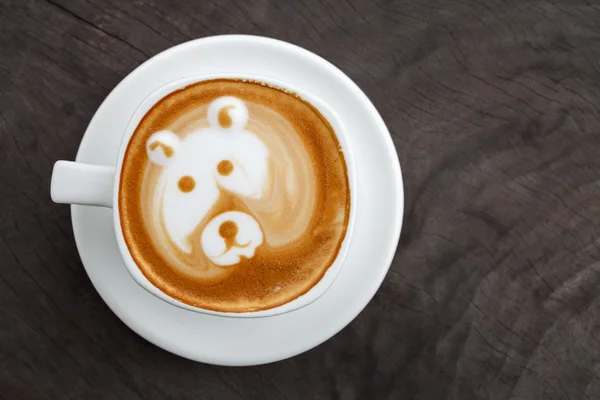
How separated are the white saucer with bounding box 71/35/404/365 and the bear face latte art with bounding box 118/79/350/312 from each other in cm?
16

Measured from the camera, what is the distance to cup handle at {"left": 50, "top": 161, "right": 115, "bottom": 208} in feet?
3.11

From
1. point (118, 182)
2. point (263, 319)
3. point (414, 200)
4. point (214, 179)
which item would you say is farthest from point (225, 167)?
point (414, 200)

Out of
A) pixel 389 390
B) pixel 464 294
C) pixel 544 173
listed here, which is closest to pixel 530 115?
pixel 544 173

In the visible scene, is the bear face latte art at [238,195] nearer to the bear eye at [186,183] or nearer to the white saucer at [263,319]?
the bear eye at [186,183]

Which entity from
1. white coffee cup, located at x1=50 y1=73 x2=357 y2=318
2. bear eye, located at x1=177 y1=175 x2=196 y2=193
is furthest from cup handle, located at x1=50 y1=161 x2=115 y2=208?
bear eye, located at x1=177 y1=175 x2=196 y2=193

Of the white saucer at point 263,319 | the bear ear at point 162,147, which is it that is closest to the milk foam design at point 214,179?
the bear ear at point 162,147

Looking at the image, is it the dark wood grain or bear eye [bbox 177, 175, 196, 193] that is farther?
the dark wood grain

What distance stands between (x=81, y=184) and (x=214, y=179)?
202 millimetres

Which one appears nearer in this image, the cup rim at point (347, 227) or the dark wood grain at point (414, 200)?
the cup rim at point (347, 227)

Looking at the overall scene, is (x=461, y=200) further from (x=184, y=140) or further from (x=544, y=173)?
(x=184, y=140)

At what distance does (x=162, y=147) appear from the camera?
0.95m

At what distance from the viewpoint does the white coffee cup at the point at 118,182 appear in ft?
3.11

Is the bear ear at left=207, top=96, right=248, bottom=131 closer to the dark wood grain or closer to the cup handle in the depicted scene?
the cup handle

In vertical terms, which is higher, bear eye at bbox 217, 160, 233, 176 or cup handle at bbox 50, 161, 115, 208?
bear eye at bbox 217, 160, 233, 176
